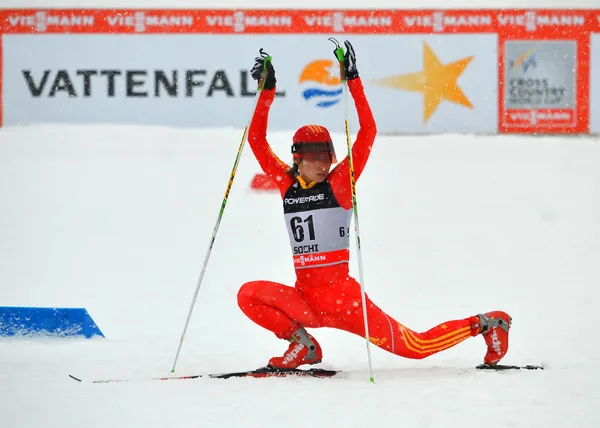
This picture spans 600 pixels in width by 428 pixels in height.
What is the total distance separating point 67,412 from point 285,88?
445 inches

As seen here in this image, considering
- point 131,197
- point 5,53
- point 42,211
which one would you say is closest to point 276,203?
point 131,197

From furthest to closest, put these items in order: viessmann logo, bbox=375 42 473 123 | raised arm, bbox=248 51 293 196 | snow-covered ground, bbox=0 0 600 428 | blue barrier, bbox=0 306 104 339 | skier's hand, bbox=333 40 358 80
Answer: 1. viessmann logo, bbox=375 42 473 123
2. blue barrier, bbox=0 306 104 339
3. raised arm, bbox=248 51 293 196
4. skier's hand, bbox=333 40 358 80
5. snow-covered ground, bbox=0 0 600 428

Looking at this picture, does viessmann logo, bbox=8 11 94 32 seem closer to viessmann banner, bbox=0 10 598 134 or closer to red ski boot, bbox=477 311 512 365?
viessmann banner, bbox=0 10 598 134

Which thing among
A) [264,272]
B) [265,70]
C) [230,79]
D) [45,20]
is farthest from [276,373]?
[45,20]

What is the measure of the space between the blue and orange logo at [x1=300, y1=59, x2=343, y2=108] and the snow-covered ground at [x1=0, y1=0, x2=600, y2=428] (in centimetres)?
75

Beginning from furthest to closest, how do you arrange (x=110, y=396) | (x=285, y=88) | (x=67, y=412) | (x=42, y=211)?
(x=285, y=88)
(x=42, y=211)
(x=110, y=396)
(x=67, y=412)

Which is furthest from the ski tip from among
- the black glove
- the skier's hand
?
the black glove

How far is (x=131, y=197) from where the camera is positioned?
10.9 meters

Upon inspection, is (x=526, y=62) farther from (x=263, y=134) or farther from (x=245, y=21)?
(x=263, y=134)

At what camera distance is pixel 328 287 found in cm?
443

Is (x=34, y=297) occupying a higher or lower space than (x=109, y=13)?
lower

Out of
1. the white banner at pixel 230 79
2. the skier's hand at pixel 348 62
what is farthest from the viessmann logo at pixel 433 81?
the skier's hand at pixel 348 62

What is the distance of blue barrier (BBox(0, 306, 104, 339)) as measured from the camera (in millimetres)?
5523

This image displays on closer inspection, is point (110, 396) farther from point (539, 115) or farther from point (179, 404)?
point (539, 115)
